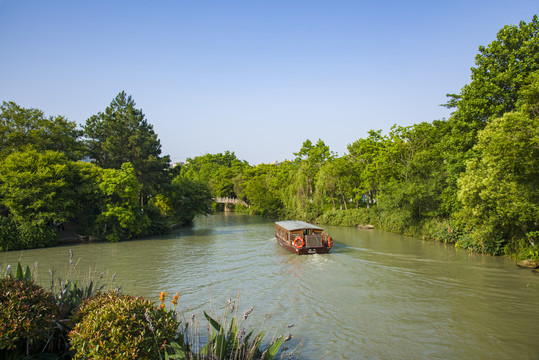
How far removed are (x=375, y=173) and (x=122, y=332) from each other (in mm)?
35389

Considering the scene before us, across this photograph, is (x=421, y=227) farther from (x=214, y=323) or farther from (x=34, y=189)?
(x=34, y=189)

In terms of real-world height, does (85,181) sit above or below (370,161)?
below

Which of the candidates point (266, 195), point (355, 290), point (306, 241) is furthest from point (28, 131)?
point (266, 195)

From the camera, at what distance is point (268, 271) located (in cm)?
1803

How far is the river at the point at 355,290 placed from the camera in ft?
30.6

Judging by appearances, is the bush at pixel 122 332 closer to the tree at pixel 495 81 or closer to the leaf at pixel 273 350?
the leaf at pixel 273 350

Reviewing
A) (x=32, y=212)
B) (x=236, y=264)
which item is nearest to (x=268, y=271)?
(x=236, y=264)

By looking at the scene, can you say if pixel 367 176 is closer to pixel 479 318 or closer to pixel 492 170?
pixel 492 170

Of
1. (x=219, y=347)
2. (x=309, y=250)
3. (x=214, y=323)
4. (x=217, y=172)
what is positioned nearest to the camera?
(x=219, y=347)

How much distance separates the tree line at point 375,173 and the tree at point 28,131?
0.09 meters

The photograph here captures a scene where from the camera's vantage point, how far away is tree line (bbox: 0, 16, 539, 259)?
1661cm

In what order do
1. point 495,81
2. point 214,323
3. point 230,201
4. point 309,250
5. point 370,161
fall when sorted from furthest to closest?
point 230,201 → point 370,161 → point 309,250 → point 495,81 → point 214,323

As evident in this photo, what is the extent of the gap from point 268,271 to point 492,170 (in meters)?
12.0

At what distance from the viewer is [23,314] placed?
16.5 ft
